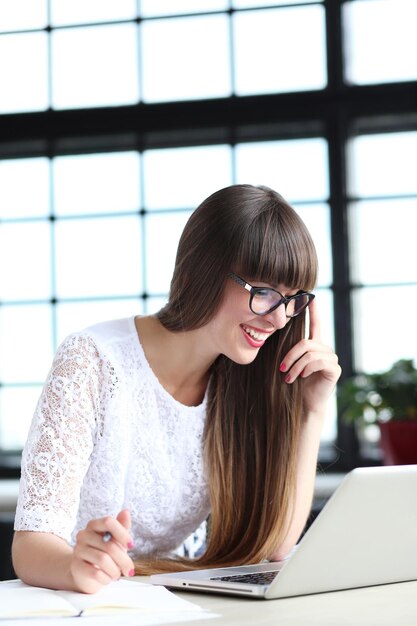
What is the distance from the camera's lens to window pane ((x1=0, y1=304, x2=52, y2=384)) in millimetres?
3865

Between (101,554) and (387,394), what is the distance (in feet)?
6.87

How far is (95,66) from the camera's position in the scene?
3908 millimetres

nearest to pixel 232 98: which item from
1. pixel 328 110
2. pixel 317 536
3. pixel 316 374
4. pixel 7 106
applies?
pixel 328 110

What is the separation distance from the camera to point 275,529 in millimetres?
1896

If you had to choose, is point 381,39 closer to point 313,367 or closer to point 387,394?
point 387,394

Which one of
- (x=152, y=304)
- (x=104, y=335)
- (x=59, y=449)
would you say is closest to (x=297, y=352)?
(x=104, y=335)

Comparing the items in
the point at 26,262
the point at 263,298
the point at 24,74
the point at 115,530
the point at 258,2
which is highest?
the point at 258,2

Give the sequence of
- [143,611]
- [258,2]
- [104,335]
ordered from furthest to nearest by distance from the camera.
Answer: [258,2]
[104,335]
[143,611]

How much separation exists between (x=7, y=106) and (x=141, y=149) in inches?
23.1

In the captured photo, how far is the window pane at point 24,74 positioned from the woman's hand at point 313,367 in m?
2.22

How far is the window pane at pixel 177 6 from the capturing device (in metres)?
3.82

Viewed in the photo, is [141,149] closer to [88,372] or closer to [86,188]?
[86,188]

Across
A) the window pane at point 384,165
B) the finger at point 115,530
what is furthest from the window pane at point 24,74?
the finger at point 115,530

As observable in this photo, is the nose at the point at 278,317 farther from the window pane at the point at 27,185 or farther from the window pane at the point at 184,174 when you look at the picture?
the window pane at the point at 27,185
